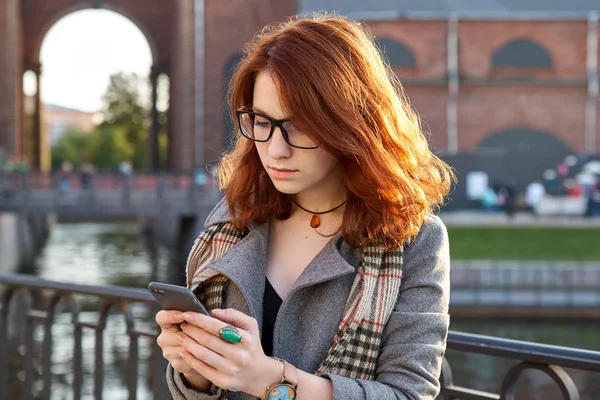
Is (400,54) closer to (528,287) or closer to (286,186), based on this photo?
(528,287)

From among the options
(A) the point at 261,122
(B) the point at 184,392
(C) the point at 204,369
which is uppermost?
(A) the point at 261,122

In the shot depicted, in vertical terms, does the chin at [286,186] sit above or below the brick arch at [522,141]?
below

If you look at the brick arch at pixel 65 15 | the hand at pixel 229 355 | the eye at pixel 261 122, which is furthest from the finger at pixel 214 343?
the brick arch at pixel 65 15

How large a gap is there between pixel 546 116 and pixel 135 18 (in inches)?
777

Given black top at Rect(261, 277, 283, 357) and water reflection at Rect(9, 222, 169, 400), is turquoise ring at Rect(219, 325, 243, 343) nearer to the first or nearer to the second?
black top at Rect(261, 277, 283, 357)

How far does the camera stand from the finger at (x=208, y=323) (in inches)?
69.4

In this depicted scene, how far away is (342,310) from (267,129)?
0.42 meters

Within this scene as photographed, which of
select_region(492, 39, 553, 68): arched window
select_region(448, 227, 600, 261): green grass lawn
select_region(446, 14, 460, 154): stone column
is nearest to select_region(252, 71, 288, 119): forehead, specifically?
select_region(448, 227, 600, 261): green grass lawn

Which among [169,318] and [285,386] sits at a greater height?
[169,318]

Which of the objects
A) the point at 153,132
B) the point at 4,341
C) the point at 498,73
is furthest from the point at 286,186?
the point at 153,132

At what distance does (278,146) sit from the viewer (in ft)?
6.38

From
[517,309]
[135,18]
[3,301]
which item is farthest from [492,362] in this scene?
[135,18]

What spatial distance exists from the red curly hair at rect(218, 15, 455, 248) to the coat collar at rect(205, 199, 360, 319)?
1.8 inches

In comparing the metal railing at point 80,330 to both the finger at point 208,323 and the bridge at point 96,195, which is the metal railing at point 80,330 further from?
the bridge at point 96,195
